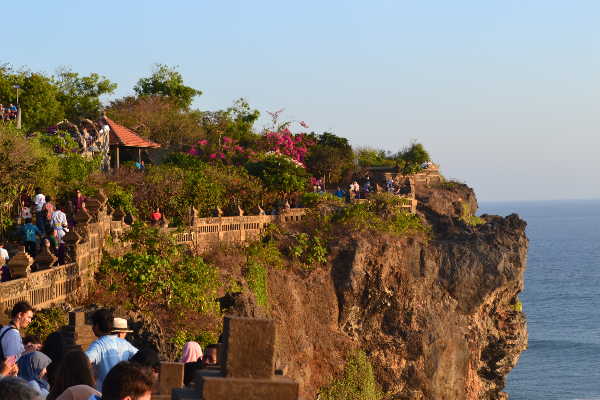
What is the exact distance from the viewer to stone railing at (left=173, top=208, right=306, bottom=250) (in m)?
29.9

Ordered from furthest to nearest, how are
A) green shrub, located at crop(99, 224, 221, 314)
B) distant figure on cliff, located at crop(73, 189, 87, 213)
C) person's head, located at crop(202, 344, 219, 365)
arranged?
distant figure on cliff, located at crop(73, 189, 87, 213), green shrub, located at crop(99, 224, 221, 314), person's head, located at crop(202, 344, 219, 365)

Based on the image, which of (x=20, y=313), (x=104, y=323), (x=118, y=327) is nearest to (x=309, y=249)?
(x=20, y=313)

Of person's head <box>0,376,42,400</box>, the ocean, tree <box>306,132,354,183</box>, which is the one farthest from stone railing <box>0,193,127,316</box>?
the ocean

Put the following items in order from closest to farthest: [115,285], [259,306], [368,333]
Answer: [115,285]
[259,306]
[368,333]

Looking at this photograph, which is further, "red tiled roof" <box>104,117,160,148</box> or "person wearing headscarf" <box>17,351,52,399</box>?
"red tiled roof" <box>104,117,160,148</box>

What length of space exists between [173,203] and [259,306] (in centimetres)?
469

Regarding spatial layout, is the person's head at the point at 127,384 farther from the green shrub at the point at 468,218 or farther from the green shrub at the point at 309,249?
the green shrub at the point at 468,218

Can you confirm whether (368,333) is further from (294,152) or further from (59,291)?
(59,291)

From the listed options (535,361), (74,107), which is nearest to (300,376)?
(74,107)

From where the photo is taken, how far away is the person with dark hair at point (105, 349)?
8.93 meters

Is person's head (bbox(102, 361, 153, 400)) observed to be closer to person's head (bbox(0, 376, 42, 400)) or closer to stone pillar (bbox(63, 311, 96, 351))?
person's head (bbox(0, 376, 42, 400))

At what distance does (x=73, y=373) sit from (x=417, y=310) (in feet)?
99.4

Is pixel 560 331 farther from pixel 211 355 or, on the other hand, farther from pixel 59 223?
pixel 211 355

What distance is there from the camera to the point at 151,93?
5906 centimetres
